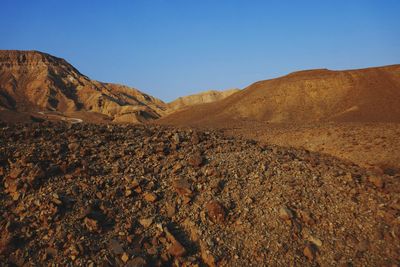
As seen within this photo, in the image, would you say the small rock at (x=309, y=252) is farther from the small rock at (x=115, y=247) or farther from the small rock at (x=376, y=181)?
the small rock at (x=115, y=247)

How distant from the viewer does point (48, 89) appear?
7206 centimetres

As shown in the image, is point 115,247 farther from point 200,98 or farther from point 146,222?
point 200,98

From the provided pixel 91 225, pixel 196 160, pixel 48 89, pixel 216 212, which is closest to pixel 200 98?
pixel 48 89

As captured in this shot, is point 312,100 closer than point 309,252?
No

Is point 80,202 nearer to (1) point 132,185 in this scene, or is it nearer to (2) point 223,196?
(1) point 132,185

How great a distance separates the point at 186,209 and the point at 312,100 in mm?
30526

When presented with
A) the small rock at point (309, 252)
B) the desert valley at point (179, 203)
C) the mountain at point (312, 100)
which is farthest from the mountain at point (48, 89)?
the small rock at point (309, 252)

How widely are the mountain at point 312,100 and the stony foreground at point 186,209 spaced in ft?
70.0

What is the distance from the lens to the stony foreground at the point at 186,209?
20.8ft

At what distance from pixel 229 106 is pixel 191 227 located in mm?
32288

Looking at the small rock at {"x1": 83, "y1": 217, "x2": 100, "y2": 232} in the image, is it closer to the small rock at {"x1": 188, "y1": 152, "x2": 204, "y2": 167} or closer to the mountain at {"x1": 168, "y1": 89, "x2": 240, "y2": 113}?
the small rock at {"x1": 188, "y1": 152, "x2": 204, "y2": 167}

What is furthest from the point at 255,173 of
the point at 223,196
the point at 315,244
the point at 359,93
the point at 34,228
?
the point at 359,93

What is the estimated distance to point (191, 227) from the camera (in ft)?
22.6

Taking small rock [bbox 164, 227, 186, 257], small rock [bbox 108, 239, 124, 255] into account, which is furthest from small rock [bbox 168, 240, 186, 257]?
small rock [bbox 108, 239, 124, 255]
